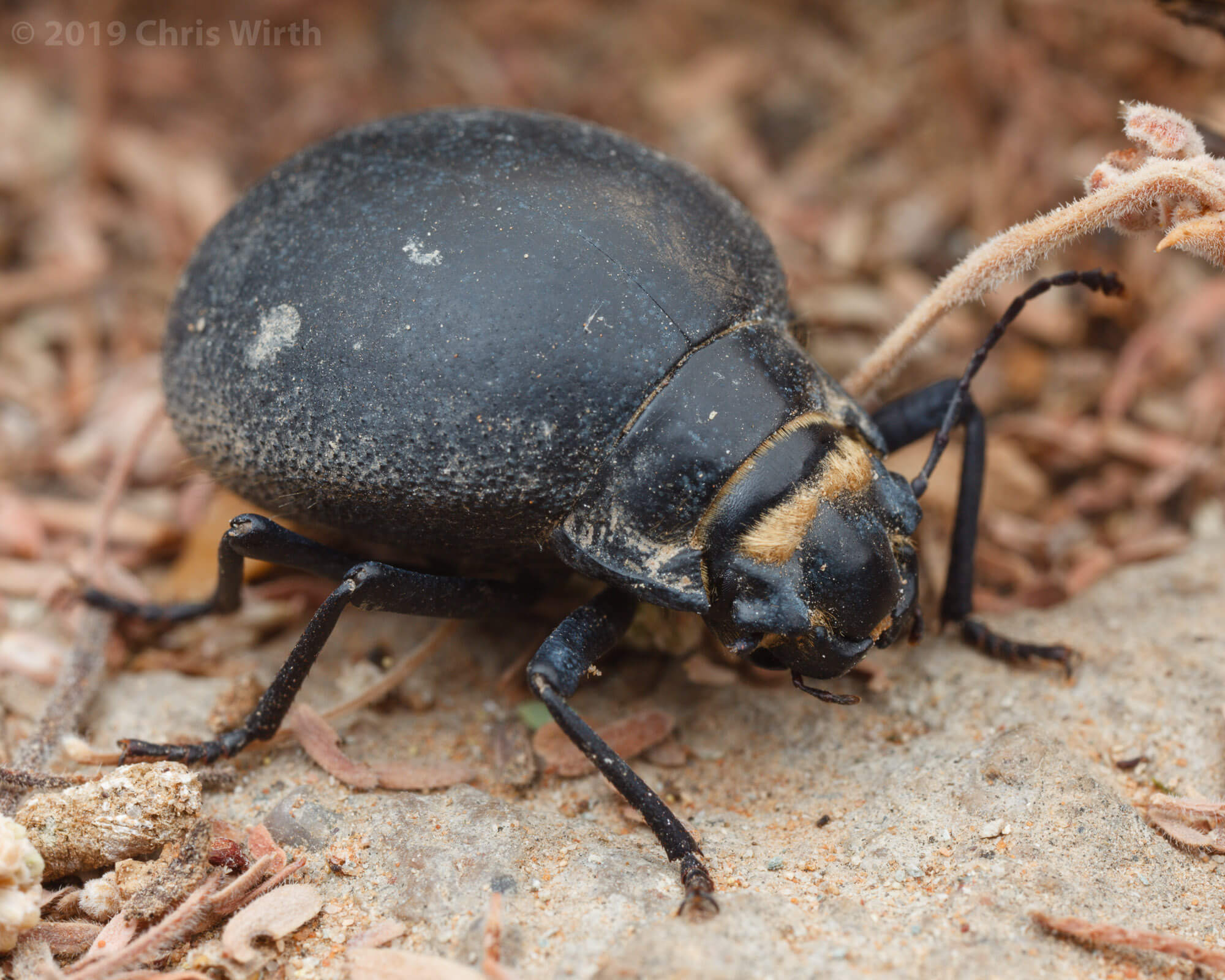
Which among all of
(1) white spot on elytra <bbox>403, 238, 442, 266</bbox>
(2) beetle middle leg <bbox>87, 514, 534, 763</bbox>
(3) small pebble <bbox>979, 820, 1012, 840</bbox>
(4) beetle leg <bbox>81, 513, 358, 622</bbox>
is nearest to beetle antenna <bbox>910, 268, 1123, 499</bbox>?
(3) small pebble <bbox>979, 820, 1012, 840</bbox>

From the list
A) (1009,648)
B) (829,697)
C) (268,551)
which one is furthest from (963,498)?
(268,551)

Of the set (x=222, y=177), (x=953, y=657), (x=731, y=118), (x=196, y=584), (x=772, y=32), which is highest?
(x=772, y=32)

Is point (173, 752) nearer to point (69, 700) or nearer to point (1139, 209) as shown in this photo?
point (69, 700)

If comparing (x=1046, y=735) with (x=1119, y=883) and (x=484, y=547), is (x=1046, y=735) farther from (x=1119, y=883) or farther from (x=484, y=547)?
(x=484, y=547)

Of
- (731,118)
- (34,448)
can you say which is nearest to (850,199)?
(731,118)

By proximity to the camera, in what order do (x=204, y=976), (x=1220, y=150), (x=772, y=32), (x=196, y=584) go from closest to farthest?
(x=204, y=976) → (x=1220, y=150) → (x=196, y=584) → (x=772, y=32)

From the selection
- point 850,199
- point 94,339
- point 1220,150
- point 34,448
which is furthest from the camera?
point 850,199
